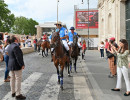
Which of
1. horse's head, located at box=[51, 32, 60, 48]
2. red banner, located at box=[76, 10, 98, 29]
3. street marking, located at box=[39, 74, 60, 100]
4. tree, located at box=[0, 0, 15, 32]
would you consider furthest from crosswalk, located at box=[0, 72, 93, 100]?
tree, located at box=[0, 0, 15, 32]

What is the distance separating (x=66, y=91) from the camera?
5383 millimetres

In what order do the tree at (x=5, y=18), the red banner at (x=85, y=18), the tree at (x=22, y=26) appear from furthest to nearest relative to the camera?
the tree at (x=22, y=26) < the tree at (x=5, y=18) < the red banner at (x=85, y=18)

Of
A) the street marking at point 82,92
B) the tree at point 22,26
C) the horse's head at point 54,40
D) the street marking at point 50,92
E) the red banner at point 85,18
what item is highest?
the tree at point 22,26

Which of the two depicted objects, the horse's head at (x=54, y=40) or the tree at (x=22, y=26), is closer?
the horse's head at (x=54, y=40)

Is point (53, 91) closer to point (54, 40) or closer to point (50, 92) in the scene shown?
point (50, 92)

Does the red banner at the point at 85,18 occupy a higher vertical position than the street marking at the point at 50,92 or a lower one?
higher

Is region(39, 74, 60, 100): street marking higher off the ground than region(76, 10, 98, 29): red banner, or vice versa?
region(76, 10, 98, 29): red banner

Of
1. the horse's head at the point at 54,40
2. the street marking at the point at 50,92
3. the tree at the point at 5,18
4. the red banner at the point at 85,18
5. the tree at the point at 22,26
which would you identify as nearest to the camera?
the street marking at the point at 50,92

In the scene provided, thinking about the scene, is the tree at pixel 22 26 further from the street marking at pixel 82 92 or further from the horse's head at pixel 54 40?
the horse's head at pixel 54 40

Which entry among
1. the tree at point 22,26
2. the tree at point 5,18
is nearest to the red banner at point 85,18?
the tree at point 5,18

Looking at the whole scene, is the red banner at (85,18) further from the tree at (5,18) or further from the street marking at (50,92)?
the street marking at (50,92)

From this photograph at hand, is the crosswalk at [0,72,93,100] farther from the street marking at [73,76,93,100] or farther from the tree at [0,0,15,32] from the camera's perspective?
the tree at [0,0,15,32]

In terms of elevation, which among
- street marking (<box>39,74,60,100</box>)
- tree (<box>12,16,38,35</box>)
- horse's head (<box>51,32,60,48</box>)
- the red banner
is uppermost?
tree (<box>12,16,38,35</box>)

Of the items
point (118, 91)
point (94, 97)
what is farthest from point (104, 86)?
point (94, 97)
